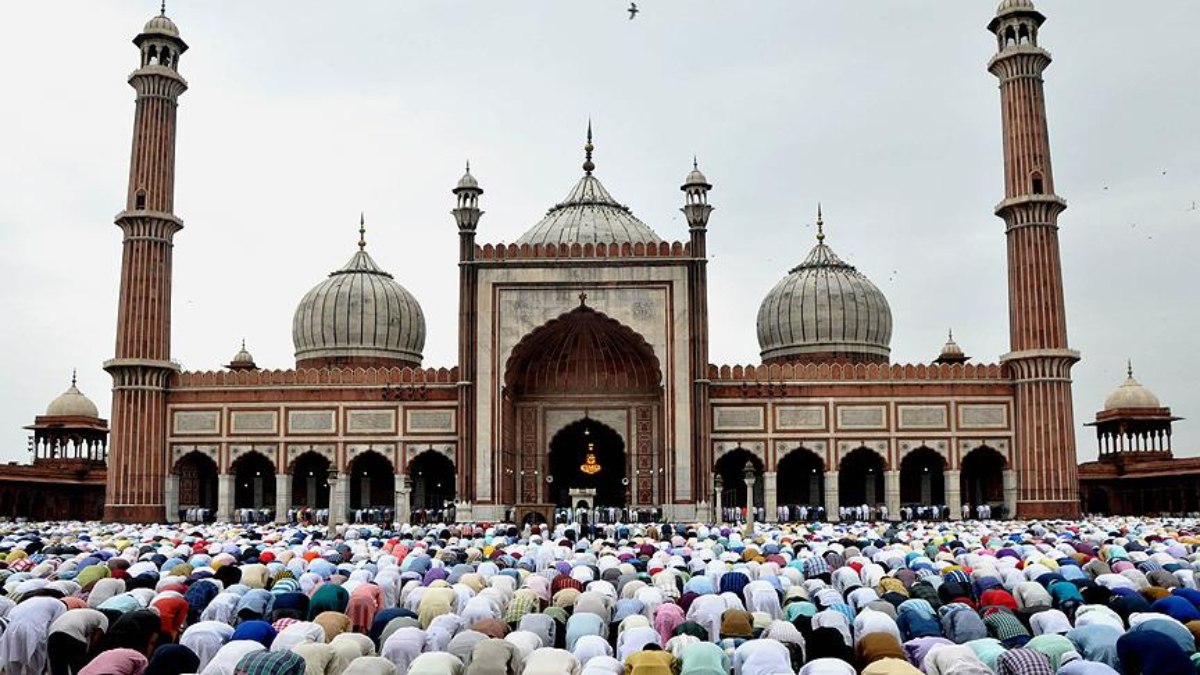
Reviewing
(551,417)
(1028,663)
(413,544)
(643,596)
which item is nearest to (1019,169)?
(551,417)

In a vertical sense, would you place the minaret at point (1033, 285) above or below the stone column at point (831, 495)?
above

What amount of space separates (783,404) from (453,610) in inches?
946

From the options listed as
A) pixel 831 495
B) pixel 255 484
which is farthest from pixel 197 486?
pixel 831 495

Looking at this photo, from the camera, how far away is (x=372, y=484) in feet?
124

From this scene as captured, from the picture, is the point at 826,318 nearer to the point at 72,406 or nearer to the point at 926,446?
the point at 926,446

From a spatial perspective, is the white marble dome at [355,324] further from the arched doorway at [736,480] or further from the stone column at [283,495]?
the arched doorway at [736,480]

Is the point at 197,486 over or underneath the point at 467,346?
underneath

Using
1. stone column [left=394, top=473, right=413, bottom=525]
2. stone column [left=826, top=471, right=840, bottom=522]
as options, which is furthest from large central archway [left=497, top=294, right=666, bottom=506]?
stone column [left=826, top=471, right=840, bottom=522]

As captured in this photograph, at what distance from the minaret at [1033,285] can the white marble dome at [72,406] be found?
3203cm

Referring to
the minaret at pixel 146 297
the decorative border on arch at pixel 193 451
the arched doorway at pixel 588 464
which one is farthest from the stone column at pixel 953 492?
the minaret at pixel 146 297

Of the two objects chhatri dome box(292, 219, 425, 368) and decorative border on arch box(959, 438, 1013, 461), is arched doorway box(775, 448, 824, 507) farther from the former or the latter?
chhatri dome box(292, 219, 425, 368)

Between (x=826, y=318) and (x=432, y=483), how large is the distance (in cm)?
1393

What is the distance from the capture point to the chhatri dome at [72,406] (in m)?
45.4

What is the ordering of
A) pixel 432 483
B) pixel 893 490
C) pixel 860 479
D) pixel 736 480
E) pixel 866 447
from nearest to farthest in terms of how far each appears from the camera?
1. pixel 893 490
2. pixel 866 447
3. pixel 736 480
4. pixel 860 479
5. pixel 432 483
